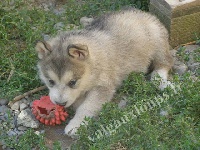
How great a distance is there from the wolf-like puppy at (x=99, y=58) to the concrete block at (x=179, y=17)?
0.33 metres

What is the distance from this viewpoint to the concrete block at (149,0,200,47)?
6.56 meters

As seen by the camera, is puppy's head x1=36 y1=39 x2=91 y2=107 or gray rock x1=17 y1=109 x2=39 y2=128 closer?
puppy's head x1=36 y1=39 x2=91 y2=107

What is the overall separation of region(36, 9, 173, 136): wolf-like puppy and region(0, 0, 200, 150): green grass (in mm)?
250

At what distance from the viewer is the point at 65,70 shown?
5.27 metres

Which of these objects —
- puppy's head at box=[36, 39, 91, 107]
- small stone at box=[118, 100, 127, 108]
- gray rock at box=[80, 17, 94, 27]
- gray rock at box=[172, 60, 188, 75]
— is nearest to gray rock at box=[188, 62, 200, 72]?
gray rock at box=[172, 60, 188, 75]

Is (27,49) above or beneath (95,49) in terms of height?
beneath

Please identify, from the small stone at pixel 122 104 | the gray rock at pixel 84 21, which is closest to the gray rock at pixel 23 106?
the small stone at pixel 122 104

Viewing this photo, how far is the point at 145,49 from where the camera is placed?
20.3 ft

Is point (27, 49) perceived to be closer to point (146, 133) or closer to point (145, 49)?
point (145, 49)

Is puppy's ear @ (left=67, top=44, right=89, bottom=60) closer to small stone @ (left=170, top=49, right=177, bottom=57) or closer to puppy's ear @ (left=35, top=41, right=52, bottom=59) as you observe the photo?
puppy's ear @ (left=35, top=41, right=52, bottom=59)

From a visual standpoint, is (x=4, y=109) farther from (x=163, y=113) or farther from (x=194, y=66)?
(x=194, y=66)

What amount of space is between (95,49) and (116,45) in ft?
1.25

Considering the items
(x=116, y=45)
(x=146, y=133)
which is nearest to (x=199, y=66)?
(x=116, y=45)

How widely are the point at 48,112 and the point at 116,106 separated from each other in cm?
84
